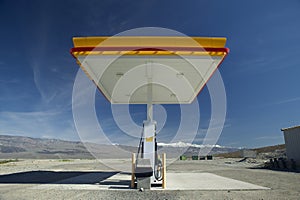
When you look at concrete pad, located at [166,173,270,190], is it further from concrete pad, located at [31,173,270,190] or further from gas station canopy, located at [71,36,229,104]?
gas station canopy, located at [71,36,229,104]

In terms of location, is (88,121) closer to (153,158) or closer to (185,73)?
(153,158)

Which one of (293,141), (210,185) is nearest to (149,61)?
(210,185)

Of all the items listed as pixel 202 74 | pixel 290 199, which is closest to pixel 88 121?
pixel 202 74

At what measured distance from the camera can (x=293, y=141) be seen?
17.3 m

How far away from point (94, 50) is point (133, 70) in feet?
6.44

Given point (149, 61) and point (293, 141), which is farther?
point (293, 141)

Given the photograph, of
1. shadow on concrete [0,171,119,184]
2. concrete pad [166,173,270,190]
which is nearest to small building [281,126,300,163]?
concrete pad [166,173,270,190]

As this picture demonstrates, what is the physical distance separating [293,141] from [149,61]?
634 inches

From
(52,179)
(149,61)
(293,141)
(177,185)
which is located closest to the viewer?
(149,61)

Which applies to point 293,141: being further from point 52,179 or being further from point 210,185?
point 52,179

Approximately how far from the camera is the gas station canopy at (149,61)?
22.3 feet

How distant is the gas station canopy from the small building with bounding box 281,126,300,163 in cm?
1204

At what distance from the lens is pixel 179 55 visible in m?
7.01

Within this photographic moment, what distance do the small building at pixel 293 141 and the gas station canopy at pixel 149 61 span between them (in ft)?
39.5
